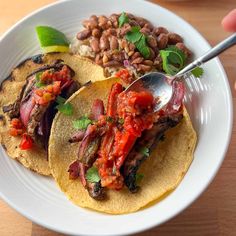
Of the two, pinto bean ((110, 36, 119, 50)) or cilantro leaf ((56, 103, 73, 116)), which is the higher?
pinto bean ((110, 36, 119, 50))

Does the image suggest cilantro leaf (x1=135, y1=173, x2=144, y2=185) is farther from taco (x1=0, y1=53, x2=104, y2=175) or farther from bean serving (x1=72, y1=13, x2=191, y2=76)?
bean serving (x1=72, y1=13, x2=191, y2=76)

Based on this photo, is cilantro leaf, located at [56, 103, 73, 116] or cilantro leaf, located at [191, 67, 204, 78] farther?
cilantro leaf, located at [191, 67, 204, 78]

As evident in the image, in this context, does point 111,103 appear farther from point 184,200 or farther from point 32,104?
point 184,200

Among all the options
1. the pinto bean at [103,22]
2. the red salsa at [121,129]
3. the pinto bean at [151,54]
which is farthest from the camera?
the pinto bean at [103,22]

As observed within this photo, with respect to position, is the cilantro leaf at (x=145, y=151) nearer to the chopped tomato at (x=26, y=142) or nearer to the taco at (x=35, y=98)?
the taco at (x=35, y=98)

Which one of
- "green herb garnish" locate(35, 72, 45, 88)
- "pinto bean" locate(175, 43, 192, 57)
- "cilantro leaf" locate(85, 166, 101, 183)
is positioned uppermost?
"green herb garnish" locate(35, 72, 45, 88)

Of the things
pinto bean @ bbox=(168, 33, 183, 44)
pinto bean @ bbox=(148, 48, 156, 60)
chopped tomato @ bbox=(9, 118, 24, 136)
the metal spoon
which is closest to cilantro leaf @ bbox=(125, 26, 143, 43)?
pinto bean @ bbox=(148, 48, 156, 60)

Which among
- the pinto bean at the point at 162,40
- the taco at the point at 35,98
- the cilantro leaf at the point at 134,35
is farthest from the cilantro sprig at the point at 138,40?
the taco at the point at 35,98
